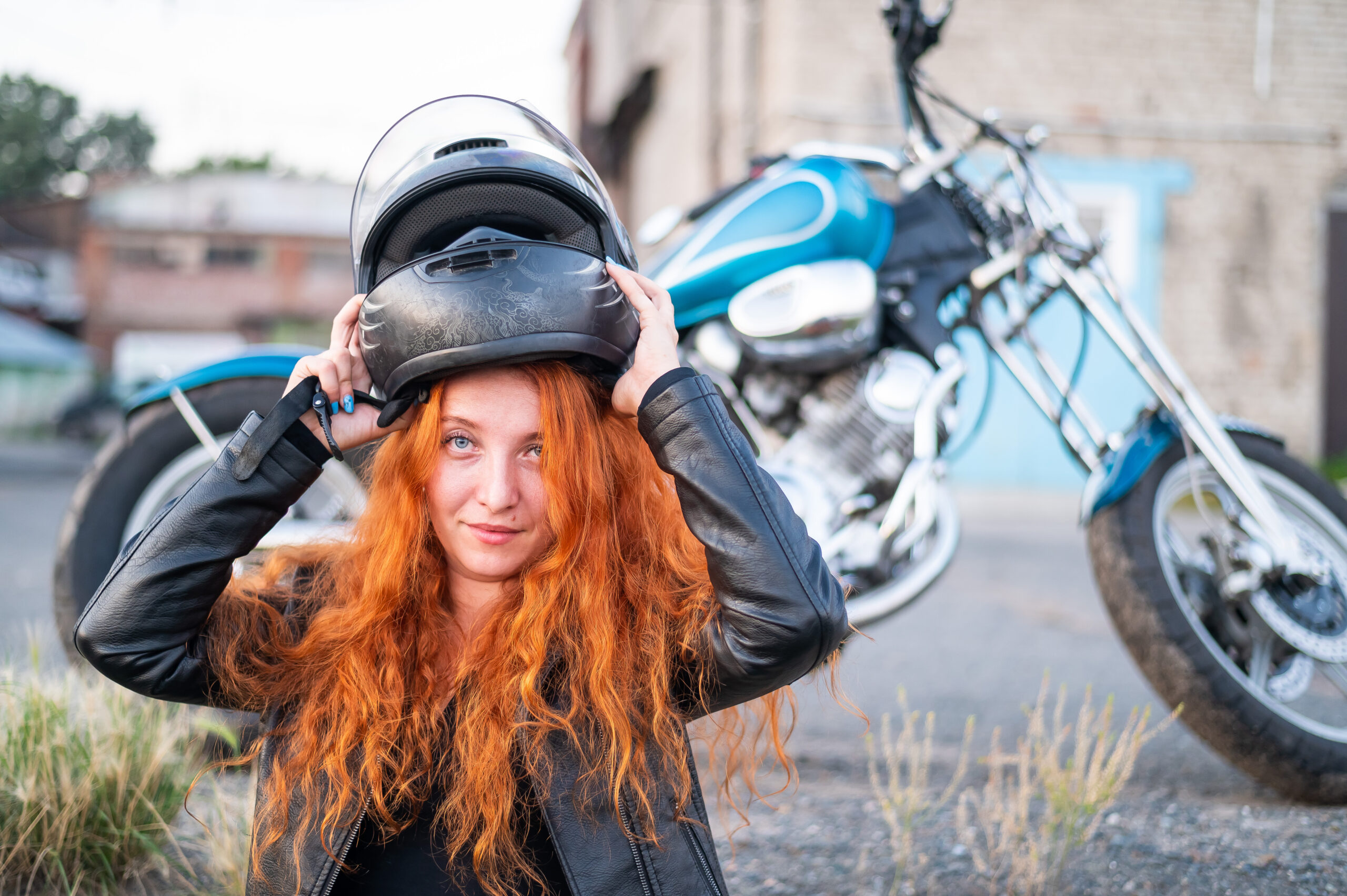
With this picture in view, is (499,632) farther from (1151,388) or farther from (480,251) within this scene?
(1151,388)

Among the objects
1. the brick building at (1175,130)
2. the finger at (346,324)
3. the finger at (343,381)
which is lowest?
the finger at (343,381)

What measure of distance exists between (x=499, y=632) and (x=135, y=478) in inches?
53.9

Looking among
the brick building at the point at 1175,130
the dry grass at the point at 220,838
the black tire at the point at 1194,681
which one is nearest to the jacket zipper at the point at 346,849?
the dry grass at the point at 220,838

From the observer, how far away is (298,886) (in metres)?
1.29

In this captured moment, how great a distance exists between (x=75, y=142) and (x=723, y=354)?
207 feet

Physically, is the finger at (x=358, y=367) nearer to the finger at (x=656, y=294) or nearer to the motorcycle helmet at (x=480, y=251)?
the motorcycle helmet at (x=480, y=251)

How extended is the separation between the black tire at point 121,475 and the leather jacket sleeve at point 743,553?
139cm

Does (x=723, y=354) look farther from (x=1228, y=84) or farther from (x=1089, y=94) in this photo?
(x=1228, y=84)

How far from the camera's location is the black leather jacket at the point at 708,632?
50.1 inches

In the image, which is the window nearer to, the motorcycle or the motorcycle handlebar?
the motorcycle

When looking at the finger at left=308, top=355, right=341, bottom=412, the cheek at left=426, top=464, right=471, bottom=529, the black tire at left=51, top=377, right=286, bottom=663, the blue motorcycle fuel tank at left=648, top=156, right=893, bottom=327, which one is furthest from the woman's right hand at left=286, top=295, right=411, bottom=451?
the blue motorcycle fuel tank at left=648, top=156, right=893, bottom=327

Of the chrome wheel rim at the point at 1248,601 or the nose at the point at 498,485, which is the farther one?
the chrome wheel rim at the point at 1248,601

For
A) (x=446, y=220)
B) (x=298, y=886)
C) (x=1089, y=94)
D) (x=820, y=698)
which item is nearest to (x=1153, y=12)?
(x=1089, y=94)

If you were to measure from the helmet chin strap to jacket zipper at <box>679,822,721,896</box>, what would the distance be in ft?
2.33
